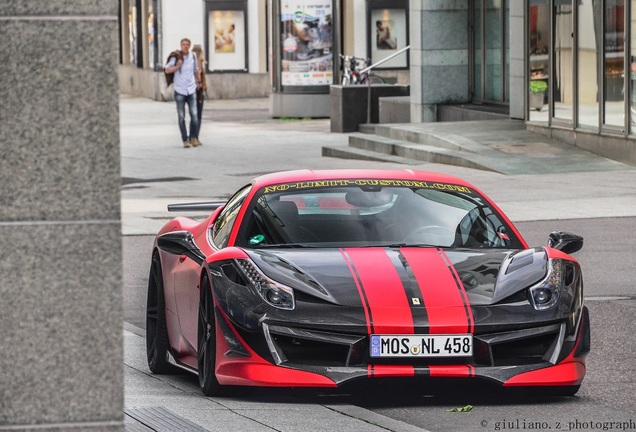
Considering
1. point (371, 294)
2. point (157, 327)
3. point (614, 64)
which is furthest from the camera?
point (614, 64)

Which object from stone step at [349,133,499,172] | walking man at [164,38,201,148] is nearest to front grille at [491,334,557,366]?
stone step at [349,133,499,172]

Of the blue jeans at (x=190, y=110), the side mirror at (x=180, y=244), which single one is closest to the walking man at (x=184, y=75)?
the blue jeans at (x=190, y=110)

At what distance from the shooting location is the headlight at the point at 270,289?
7789 millimetres

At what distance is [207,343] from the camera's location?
8141mm

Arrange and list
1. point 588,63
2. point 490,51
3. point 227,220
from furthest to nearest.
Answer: point 490,51, point 588,63, point 227,220

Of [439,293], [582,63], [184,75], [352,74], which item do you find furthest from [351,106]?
[439,293]

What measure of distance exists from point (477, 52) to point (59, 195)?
27856 millimetres

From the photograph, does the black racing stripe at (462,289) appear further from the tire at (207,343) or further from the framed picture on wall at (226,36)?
the framed picture on wall at (226,36)

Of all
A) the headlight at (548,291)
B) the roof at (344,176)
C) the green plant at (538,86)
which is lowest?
the headlight at (548,291)

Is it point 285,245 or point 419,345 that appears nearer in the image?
point 419,345

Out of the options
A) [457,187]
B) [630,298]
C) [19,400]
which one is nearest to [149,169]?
[630,298]

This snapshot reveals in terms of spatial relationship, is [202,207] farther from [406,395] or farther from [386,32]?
[386,32]

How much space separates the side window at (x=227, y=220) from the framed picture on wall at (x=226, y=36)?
139 ft

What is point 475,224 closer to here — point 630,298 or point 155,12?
point 630,298
